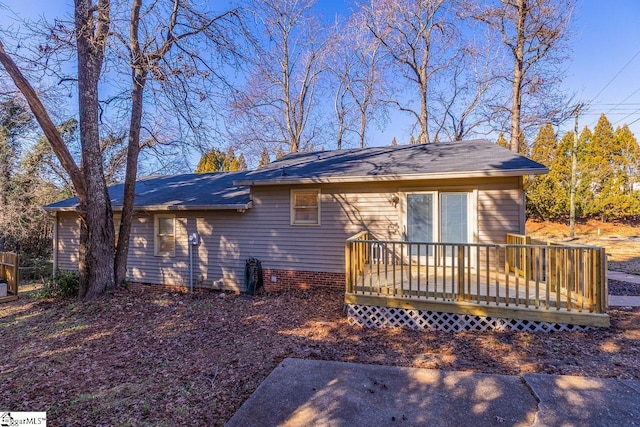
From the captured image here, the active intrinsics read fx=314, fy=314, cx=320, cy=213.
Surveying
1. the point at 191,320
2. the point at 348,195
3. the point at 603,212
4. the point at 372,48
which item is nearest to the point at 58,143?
the point at 191,320

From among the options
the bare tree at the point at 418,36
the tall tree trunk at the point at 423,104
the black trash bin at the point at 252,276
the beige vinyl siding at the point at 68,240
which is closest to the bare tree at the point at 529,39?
the bare tree at the point at 418,36

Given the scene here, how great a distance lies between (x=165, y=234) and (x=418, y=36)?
15283mm

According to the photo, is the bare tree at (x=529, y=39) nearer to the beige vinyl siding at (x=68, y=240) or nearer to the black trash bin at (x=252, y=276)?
the black trash bin at (x=252, y=276)

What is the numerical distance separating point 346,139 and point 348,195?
45.8ft

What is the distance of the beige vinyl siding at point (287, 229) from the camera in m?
6.86

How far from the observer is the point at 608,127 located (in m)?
22.4

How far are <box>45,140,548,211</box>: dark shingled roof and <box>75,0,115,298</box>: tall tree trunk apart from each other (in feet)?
6.88

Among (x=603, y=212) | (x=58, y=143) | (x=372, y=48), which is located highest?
(x=372, y=48)

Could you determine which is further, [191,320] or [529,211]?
[529,211]

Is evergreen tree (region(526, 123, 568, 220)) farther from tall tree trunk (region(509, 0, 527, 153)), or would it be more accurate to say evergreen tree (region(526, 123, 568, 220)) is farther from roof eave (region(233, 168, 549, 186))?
roof eave (region(233, 168, 549, 186))

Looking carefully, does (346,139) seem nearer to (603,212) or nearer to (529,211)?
(529,211)

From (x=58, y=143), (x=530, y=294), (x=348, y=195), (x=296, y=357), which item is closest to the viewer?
(x=296, y=357)

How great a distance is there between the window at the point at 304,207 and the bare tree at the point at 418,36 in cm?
1098

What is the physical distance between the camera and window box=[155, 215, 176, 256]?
373 inches
